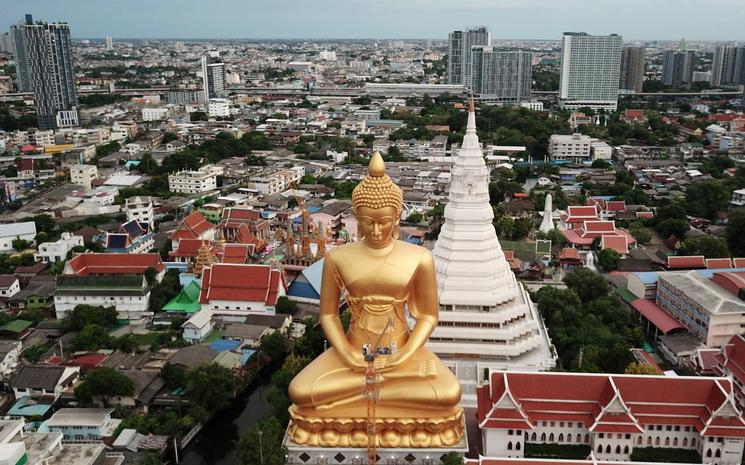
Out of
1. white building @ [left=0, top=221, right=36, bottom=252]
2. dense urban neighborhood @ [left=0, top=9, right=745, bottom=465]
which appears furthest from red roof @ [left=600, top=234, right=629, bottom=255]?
white building @ [left=0, top=221, right=36, bottom=252]

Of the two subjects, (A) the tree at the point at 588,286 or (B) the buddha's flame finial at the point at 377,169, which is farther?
(A) the tree at the point at 588,286

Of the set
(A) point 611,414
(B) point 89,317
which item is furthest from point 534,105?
(A) point 611,414

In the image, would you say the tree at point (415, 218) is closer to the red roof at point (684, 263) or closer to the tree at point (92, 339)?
the red roof at point (684, 263)

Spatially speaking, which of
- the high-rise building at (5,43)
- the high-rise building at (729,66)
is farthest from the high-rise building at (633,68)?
the high-rise building at (5,43)

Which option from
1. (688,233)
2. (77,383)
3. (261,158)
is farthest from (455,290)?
(261,158)

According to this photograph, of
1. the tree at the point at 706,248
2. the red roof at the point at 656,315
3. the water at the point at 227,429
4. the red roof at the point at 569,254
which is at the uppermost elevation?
the tree at the point at 706,248

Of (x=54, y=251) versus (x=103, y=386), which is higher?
(x=54, y=251)

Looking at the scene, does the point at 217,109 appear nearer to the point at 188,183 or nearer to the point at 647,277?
the point at 188,183
